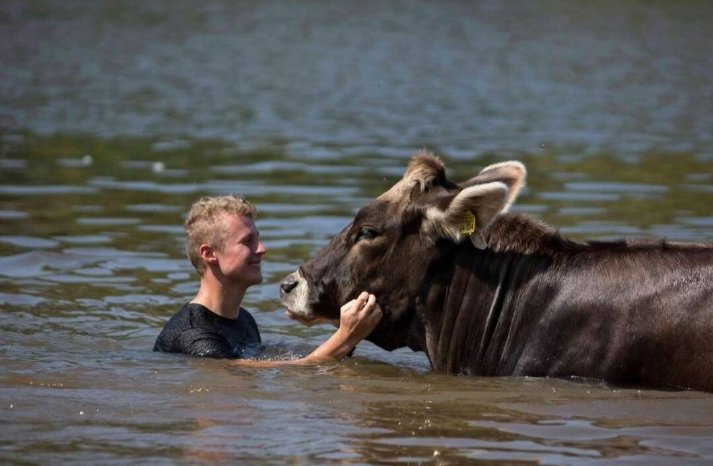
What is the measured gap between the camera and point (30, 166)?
73.9ft

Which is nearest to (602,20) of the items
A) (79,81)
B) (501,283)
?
(79,81)

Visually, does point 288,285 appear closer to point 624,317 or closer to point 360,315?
point 360,315

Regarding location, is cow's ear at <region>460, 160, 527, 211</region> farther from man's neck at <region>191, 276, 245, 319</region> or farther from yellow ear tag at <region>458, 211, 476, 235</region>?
man's neck at <region>191, 276, 245, 319</region>

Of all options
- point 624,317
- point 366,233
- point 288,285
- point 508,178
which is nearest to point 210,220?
point 288,285

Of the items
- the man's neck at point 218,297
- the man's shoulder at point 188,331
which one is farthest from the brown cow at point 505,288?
the man's neck at point 218,297

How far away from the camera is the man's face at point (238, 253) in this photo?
1139cm

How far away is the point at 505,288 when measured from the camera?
10078 millimetres

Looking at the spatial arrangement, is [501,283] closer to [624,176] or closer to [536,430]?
[536,430]

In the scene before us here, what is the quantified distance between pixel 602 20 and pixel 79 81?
26.9 m

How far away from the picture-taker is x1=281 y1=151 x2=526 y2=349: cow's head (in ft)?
32.9

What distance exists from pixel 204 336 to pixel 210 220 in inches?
33.6

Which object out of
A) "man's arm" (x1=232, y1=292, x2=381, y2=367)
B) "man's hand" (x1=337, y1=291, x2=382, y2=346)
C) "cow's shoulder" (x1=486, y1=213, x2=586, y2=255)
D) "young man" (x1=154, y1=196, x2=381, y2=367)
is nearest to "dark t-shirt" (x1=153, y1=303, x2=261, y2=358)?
"young man" (x1=154, y1=196, x2=381, y2=367)

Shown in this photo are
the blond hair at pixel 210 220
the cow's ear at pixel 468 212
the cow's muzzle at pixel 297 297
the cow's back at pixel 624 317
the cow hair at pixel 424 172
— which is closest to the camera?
the cow's back at pixel 624 317

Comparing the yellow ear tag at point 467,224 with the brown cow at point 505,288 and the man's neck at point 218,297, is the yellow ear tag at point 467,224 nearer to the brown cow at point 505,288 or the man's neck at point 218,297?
the brown cow at point 505,288
